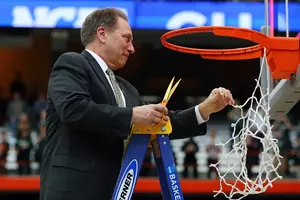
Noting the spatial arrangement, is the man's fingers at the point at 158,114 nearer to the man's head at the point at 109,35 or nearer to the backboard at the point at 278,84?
the man's head at the point at 109,35

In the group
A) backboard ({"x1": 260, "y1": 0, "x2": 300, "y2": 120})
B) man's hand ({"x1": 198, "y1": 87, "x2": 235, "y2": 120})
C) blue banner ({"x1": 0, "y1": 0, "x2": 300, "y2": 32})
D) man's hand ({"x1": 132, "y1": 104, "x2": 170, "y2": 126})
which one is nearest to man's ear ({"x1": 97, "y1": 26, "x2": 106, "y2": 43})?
man's hand ({"x1": 132, "y1": 104, "x2": 170, "y2": 126})

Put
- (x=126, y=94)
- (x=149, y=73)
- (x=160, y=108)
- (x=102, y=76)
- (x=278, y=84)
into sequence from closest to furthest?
(x=160, y=108) → (x=102, y=76) → (x=126, y=94) → (x=278, y=84) → (x=149, y=73)

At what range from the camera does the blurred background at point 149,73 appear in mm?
10453

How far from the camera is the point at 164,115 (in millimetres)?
3088

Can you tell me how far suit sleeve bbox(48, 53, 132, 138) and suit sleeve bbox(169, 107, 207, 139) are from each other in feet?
2.00

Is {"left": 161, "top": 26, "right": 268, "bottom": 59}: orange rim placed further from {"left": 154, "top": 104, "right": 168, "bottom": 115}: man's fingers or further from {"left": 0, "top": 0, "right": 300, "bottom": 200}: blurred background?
{"left": 0, "top": 0, "right": 300, "bottom": 200}: blurred background

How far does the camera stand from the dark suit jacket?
2.94 metres

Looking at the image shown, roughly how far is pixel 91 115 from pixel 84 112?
4cm

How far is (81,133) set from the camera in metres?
3.09

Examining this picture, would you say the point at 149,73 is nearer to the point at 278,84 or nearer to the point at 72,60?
the point at 278,84

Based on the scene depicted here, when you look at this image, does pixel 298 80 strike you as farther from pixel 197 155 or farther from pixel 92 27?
pixel 197 155

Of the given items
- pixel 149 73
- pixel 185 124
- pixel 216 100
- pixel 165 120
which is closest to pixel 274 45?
pixel 216 100

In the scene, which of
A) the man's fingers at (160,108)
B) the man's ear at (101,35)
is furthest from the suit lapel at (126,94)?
the man's fingers at (160,108)

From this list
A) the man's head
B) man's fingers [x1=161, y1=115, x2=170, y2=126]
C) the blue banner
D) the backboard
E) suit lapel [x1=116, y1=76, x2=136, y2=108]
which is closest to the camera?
man's fingers [x1=161, y1=115, x2=170, y2=126]
